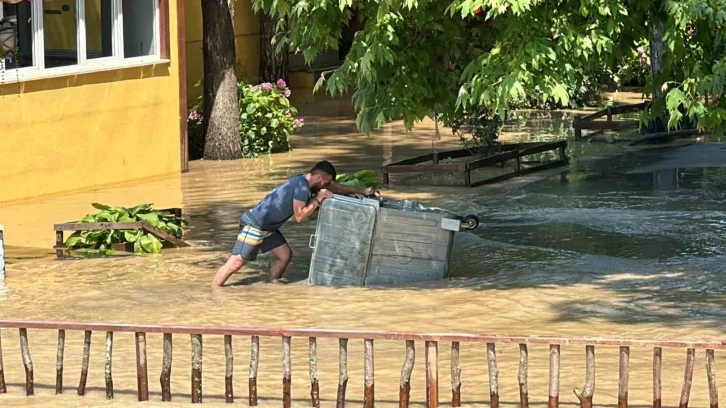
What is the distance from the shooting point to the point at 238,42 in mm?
30078

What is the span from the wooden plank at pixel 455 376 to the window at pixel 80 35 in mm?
9836

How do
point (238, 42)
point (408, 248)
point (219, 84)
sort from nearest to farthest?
point (408, 248)
point (219, 84)
point (238, 42)

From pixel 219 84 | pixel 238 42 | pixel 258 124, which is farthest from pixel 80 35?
pixel 238 42

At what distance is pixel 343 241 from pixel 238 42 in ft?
59.3

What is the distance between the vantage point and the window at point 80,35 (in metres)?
18.1

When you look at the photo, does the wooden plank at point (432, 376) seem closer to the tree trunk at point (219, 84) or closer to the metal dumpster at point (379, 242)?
the metal dumpster at point (379, 242)

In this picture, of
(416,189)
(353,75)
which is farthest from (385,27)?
(416,189)

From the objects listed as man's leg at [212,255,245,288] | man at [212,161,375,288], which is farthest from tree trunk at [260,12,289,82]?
man's leg at [212,255,245,288]

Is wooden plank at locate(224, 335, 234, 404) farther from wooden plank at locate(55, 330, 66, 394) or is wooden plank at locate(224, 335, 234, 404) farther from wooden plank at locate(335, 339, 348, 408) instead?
wooden plank at locate(55, 330, 66, 394)

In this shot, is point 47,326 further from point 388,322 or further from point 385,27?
point 385,27

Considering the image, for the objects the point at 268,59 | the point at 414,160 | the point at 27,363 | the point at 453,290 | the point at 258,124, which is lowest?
the point at 453,290

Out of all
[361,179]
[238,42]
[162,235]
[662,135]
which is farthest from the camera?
[238,42]

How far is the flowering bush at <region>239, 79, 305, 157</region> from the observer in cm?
2280

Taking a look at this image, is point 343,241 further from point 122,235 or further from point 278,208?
point 122,235
